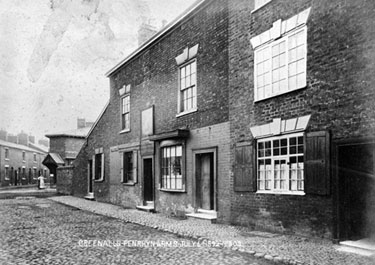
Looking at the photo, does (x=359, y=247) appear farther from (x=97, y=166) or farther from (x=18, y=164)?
(x=18, y=164)

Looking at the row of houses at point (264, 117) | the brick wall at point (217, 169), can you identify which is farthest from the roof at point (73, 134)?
the brick wall at point (217, 169)

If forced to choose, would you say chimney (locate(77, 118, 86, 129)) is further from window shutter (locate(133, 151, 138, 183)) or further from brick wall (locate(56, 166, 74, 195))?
window shutter (locate(133, 151, 138, 183))

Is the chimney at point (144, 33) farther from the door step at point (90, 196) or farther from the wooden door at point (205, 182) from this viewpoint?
the door step at point (90, 196)

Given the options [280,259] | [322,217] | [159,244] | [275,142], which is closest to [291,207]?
[322,217]

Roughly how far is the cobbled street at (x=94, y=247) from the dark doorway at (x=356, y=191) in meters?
2.37

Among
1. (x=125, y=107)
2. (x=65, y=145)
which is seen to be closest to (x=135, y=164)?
(x=125, y=107)

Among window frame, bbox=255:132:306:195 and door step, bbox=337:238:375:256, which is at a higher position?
window frame, bbox=255:132:306:195

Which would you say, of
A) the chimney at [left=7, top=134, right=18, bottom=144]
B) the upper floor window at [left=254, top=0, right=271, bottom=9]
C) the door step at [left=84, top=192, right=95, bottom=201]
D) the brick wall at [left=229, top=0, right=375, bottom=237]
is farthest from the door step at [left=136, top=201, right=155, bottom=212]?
the chimney at [left=7, top=134, right=18, bottom=144]

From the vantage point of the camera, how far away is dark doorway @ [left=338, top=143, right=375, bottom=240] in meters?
7.96

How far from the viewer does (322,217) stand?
8.17 meters

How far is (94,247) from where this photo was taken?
26.9ft

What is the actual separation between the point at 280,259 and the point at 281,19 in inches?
229

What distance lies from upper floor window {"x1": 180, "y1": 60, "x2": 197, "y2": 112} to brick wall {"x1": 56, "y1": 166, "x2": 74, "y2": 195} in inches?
679

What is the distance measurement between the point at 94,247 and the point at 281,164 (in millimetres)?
4822
